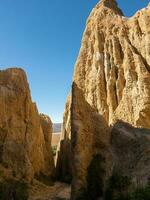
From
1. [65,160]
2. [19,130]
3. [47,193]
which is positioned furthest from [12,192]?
[65,160]

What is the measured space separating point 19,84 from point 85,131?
1949 cm

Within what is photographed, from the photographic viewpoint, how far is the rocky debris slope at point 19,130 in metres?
39.2

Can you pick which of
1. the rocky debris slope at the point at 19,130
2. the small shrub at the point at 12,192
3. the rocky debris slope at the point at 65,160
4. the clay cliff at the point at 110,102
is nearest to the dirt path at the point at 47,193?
the rocky debris slope at the point at 19,130

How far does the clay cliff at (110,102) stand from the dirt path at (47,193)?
7.27 m

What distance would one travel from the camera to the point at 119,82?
5784cm

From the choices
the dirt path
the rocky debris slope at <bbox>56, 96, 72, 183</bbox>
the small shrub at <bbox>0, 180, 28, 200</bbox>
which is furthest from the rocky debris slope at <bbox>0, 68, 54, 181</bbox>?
the small shrub at <bbox>0, 180, 28, 200</bbox>

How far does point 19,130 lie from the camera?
44.2 m

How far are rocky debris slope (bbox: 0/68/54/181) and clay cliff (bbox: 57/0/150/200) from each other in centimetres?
510

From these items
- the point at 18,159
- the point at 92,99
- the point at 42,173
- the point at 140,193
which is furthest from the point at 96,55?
the point at 140,193

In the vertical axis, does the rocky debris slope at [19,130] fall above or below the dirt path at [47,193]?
above

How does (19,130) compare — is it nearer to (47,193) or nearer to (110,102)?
(47,193)

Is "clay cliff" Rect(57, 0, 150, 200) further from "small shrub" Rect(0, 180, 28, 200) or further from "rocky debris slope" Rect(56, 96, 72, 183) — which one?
"small shrub" Rect(0, 180, 28, 200)

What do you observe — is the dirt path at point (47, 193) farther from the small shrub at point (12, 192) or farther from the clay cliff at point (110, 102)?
the clay cliff at point (110, 102)

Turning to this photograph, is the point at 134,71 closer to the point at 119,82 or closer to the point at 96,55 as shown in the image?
the point at 119,82
